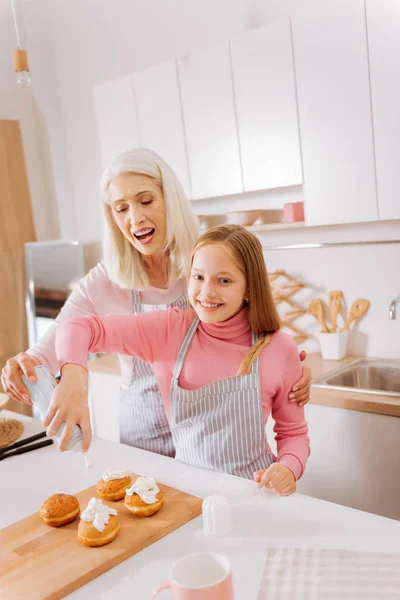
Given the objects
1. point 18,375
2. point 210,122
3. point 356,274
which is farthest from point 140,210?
point 356,274

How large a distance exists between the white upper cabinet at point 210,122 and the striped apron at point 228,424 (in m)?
1.34

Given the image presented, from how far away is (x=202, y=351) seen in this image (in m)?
1.43

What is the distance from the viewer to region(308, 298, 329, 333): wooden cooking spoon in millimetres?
2566

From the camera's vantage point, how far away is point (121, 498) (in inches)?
45.8

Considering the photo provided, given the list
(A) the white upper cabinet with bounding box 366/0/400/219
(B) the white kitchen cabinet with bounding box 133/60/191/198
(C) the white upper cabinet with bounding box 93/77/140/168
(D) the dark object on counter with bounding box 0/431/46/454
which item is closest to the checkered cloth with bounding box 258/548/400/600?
(D) the dark object on counter with bounding box 0/431/46/454

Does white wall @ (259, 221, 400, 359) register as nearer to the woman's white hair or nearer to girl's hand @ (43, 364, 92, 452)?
the woman's white hair

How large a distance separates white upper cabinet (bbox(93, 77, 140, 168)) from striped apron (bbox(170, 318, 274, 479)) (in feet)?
5.89

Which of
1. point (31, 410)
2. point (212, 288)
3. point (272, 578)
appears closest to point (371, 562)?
point (272, 578)

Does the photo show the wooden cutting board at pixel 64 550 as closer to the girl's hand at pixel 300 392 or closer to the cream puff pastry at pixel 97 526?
the cream puff pastry at pixel 97 526

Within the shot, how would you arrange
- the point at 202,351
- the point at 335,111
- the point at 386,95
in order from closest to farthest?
the point at 202,351, the point at 386,95, the point at 335,111

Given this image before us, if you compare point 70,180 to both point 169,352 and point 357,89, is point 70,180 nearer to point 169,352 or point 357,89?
point 357,89

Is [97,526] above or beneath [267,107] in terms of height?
beneath

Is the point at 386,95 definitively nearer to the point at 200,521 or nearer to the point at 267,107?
the point at 267,107

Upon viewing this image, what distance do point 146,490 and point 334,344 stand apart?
1.55 m
